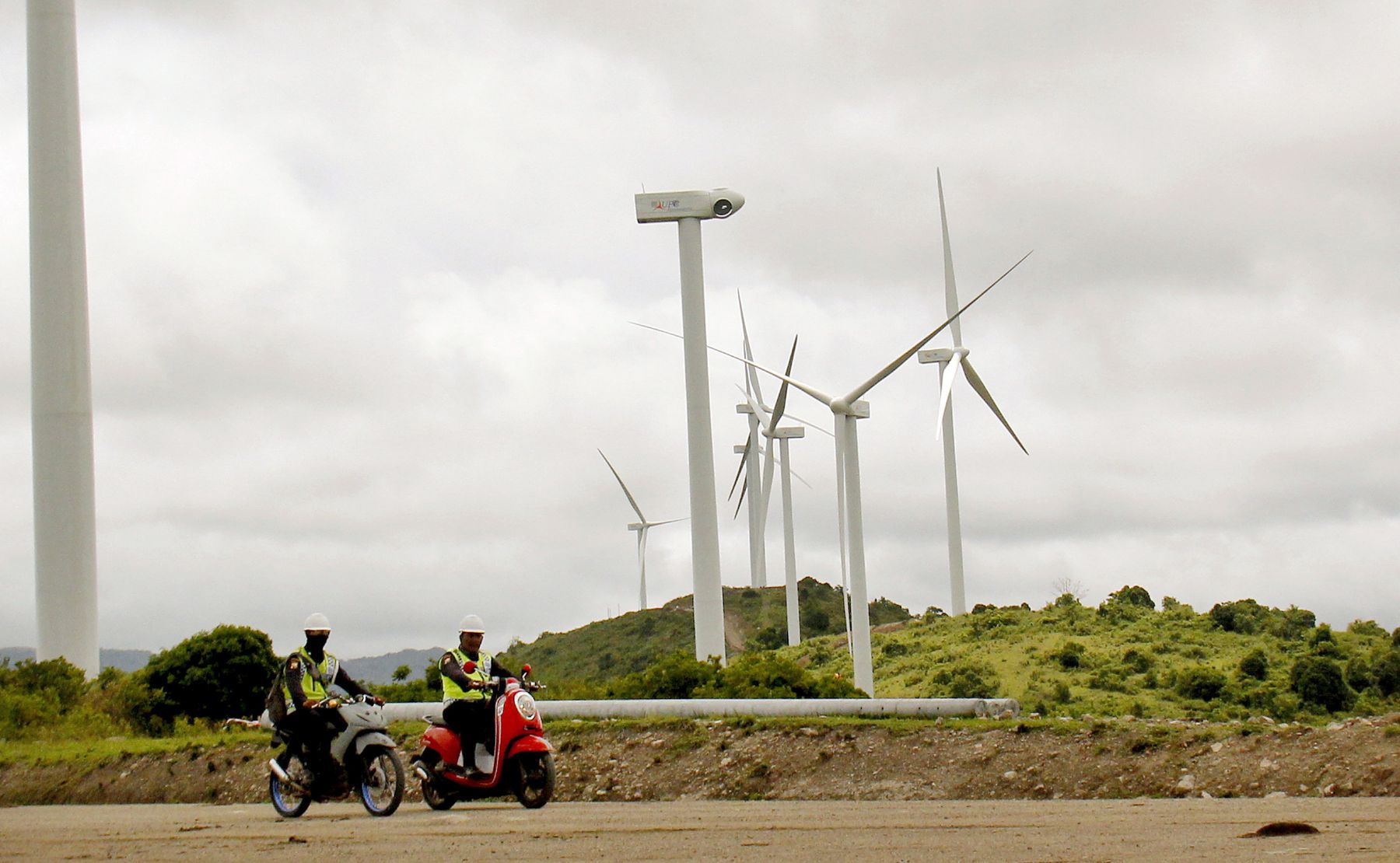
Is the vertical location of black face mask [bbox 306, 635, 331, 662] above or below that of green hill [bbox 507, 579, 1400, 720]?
above

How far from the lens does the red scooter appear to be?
17.9 m

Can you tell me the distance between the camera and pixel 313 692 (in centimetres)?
1820

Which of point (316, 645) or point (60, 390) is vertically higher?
point (60, 390)

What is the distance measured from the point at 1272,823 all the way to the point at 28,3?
133ft

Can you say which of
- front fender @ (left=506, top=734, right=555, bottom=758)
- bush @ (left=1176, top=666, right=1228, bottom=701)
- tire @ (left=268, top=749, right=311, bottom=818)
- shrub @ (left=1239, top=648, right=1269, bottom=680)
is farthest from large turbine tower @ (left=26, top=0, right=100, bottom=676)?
shrub @ (left=1239, top=648, right=1269, bottom=680)

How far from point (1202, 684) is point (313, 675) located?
43.2 m

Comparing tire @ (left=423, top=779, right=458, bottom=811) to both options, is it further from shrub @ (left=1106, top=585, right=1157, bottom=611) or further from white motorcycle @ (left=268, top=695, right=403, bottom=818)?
shrub @ (left=1106, top=585, right=1157, bottom=611)

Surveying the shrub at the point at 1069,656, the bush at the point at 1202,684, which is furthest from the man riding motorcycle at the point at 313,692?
the shrub at the point at 1069,656

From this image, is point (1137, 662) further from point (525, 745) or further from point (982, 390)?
point (525, 745)

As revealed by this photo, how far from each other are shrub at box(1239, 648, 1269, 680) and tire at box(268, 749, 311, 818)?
1831 inches

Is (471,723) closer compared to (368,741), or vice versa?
(368,741)

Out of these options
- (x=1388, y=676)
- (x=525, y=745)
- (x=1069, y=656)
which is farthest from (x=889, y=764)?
(x=1069, y=656)

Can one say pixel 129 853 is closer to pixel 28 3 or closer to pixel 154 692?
pixel 154 692

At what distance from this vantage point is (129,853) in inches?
572
